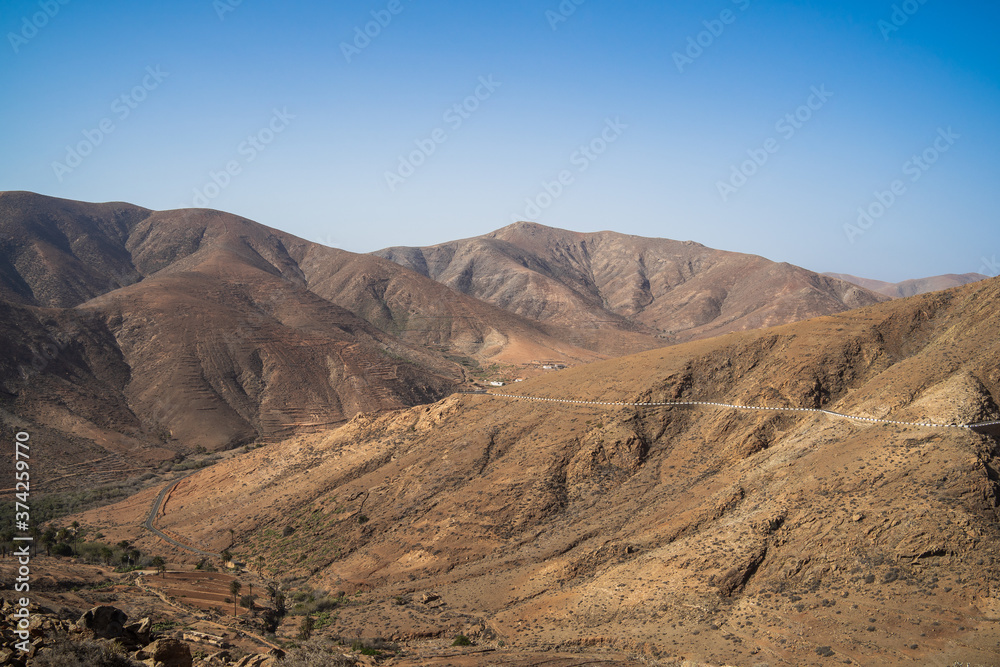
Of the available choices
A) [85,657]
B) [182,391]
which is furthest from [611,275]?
[85,657]

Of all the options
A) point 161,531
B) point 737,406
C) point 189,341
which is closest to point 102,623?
point 161,531

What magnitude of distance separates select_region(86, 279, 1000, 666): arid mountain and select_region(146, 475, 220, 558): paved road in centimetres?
50

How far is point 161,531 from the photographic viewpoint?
119ft

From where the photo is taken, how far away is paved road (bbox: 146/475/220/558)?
3319cm

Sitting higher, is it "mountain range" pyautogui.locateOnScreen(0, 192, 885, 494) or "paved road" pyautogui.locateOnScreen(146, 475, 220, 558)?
"mountain range" pyautogui.locateOnScreen(0, 192, 885, 494)

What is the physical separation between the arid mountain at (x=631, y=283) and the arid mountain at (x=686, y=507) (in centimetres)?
9224

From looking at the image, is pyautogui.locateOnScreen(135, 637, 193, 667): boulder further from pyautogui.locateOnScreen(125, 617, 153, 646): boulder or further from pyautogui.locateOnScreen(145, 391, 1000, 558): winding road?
pyautogui.locateOnScreen(145, 391, 1000, 558): winding road

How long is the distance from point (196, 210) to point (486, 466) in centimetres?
12650

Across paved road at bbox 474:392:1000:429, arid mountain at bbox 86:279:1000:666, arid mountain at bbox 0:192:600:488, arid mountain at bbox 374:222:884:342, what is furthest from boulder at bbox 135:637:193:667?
arid mountain at bbox 374:222:884:342

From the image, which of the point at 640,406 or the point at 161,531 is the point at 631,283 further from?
the point at 161,531

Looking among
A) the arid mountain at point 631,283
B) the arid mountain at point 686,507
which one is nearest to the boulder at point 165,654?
the arid mountain at point 686,507

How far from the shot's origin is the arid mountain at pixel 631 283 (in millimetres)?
129750

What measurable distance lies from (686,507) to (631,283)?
469 ft

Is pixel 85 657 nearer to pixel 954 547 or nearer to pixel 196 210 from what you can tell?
pixel 954 547
